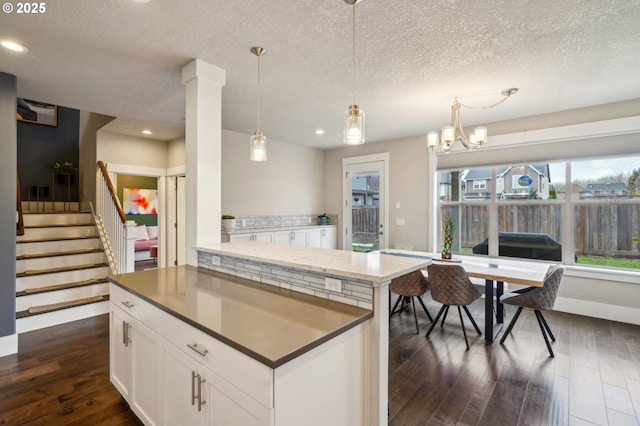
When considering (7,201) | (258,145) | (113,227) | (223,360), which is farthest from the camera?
(113,227)

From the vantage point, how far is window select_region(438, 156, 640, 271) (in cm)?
368

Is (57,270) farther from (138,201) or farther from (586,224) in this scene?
(586,224)

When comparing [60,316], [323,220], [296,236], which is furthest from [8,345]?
[323,220]

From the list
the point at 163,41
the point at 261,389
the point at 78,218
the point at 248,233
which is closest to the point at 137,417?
the point at 261,389

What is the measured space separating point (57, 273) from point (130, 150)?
2.19m

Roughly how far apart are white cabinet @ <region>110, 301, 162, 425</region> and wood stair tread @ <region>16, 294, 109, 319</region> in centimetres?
206

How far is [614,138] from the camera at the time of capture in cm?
→ 361

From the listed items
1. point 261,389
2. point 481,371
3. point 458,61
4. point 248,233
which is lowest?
point 481,371

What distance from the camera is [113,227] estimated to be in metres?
4.34

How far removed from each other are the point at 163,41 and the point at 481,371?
3.52 m

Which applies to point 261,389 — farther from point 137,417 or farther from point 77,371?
point 77,371

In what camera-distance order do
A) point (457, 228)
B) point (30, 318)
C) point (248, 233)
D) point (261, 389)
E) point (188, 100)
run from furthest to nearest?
point (457, 228) < point (248, 233) < point (30, 318) < point (188, 100) < point (261, 389)

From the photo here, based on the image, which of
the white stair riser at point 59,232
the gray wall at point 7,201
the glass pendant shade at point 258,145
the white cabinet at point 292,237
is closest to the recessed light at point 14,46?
the gray wall at point 7,201

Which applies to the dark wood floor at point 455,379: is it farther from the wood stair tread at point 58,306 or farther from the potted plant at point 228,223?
the potted plant at point 228,223
